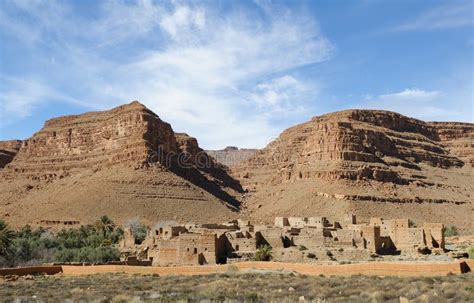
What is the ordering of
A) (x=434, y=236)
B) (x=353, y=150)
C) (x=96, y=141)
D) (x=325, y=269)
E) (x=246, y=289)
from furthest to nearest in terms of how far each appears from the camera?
1. (x=96, y=141)
2. (x=353, y=150)
3. (x=434, y=236)
4. (x=325, y=269)
5. (x=246, y=289)

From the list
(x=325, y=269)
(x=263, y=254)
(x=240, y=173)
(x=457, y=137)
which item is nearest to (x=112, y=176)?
(x=240, y=173)

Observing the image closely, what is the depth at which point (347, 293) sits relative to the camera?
2278 centimetres

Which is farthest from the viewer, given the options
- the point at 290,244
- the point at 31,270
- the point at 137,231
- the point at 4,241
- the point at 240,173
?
the point at 240,173

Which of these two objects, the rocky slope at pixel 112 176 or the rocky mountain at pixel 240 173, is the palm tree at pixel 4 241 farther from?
the rocky slope at pixel 112 176

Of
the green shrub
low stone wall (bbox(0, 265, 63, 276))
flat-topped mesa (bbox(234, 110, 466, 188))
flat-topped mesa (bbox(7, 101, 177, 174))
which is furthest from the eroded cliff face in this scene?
low stone wall (bbox(0, 265, 63, 276))

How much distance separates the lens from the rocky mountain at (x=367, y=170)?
9388 cm

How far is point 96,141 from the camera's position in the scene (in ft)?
418

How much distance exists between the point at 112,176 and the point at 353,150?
4070 cm

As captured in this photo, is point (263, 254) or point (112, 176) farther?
point (112, 176)

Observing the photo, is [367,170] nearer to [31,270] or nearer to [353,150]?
[353,150]

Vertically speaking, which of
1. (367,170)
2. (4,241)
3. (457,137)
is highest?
(457,137)

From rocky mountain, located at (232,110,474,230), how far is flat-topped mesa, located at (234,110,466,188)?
0.55 feet

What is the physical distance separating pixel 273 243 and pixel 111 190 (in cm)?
5754

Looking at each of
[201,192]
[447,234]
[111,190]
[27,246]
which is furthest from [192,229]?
[201,192]
